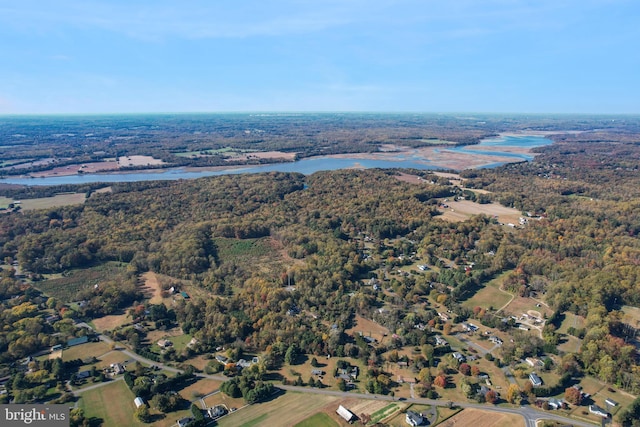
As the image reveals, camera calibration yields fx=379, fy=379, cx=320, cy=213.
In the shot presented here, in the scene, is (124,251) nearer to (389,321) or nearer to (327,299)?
(327,299)

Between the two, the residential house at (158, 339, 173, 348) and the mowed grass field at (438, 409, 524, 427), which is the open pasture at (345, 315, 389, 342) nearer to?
the mowed grass field at (438, 409, 524, 427)

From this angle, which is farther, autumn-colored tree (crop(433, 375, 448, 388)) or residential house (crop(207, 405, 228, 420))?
autumn-colored tree (crop(433, 375, 448, 388))

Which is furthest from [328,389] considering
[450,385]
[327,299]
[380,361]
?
[327,299]

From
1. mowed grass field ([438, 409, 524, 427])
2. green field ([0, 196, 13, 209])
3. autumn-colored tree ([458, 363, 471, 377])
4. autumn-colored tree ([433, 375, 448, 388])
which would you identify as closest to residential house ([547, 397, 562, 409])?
mowed grass field ([438, 409, 524, 427])

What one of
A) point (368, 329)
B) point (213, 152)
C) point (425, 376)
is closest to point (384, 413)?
point (425, 376)

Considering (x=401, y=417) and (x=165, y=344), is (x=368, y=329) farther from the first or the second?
(x=165, y=344)

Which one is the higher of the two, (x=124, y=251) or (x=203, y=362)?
(x=124, y=251)

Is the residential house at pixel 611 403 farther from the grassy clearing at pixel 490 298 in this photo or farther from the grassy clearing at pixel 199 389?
the grassy clearing at pixel 199 389
